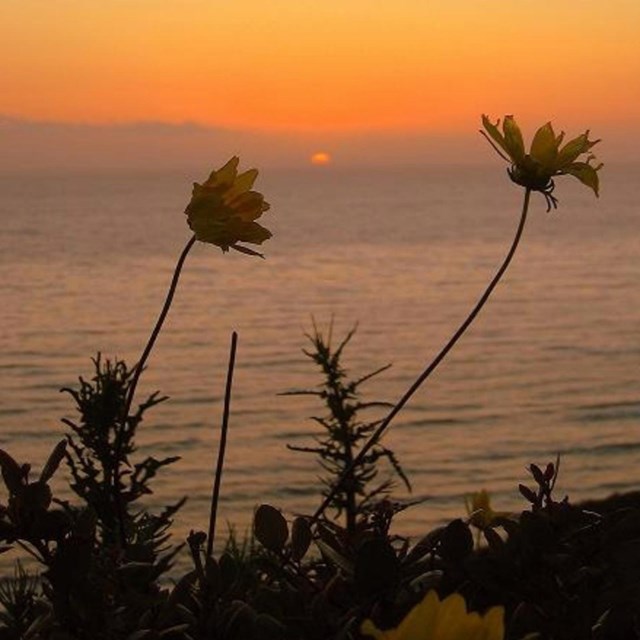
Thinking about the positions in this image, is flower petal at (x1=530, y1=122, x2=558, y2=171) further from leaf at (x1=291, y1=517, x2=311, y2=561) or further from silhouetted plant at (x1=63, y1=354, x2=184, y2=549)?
leaf at (x1=291, y1=517, x2=311, y2=561)

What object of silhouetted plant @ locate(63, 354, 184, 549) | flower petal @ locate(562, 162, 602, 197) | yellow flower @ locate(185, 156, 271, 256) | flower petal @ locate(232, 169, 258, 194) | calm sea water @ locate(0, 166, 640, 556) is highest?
flower petal @ locate(562, 162, 602, 197)

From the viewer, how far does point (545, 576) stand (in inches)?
47.0

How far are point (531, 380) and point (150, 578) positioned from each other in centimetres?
2667

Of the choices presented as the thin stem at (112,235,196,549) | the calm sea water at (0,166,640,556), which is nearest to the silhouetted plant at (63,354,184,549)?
the thin stem at (112,235,196,549)

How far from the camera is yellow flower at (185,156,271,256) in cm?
180

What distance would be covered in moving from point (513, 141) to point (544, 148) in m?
0.04

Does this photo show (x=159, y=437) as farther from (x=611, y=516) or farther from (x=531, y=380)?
(x=611, y=516)

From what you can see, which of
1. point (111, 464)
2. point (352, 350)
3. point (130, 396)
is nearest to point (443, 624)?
point (130, 396)

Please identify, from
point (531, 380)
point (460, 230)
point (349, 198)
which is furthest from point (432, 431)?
point (349, 198)

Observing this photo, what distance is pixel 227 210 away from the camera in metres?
1.83

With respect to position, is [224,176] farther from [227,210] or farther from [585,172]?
[585,172]

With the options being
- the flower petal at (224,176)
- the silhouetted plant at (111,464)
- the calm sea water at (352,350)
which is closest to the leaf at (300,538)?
the silhouetted plant at (111,464)

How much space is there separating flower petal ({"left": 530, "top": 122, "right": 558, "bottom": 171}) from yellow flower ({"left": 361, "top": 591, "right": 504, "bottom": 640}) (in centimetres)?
122

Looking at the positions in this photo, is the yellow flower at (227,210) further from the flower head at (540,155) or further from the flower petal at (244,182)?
the flower head at (540,155)
